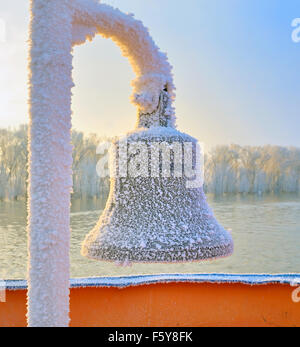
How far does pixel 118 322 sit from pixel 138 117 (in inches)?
44.0

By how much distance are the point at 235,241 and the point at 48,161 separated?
15.7 ft

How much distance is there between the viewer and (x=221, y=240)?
72 cm

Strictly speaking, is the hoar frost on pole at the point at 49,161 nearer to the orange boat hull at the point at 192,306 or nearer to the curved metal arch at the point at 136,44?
the curved metal arch at the point at 136,44

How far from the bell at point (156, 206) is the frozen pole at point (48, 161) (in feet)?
0.46

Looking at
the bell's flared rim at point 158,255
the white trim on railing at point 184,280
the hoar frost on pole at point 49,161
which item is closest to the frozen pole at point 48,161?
the hoar frost on pole at point 49,161

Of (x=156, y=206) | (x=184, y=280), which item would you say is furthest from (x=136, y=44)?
(x=184, y=280)

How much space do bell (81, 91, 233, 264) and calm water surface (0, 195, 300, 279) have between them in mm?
1258

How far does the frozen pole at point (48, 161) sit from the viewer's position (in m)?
0.54

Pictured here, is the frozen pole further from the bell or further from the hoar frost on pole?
the bell

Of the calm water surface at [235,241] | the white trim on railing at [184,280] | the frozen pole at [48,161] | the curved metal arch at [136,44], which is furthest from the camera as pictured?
the calm water surface at [235,241]
